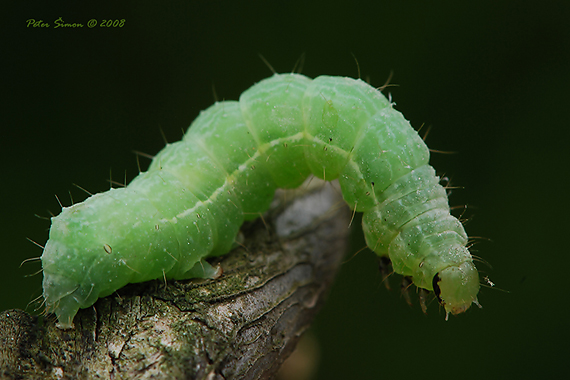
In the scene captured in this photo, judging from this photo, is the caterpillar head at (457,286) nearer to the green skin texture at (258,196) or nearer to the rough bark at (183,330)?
the green skin texture at (258,196)

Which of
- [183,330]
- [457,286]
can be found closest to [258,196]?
[183,330]

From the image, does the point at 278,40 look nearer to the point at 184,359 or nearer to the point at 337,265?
the point at 337,265

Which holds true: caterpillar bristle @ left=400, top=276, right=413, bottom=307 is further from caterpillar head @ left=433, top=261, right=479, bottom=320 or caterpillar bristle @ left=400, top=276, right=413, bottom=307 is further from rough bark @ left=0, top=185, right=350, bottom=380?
rough bark @ left=0, top=185, right=350, bottom=380

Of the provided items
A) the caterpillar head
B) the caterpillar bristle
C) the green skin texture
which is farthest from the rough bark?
the caterpillar head

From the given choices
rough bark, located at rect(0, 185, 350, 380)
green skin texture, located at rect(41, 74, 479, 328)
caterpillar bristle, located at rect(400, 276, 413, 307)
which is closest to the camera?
rough bark, located at rect(0, 185, 350, 380)

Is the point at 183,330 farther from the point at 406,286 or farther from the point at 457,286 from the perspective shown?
the point at 457,286

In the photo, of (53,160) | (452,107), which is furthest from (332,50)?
(53,160)

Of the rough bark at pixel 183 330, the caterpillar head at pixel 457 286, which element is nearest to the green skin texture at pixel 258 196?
the caterpillar head at pixel 457 286
